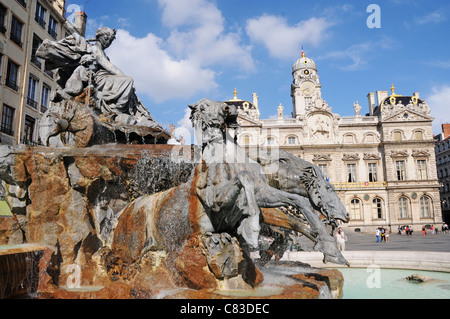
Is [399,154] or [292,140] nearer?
[399,154]

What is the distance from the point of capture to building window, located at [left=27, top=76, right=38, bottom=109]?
22.4m

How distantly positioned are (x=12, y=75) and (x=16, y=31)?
3.00 metres

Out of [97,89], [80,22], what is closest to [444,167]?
[80,22]

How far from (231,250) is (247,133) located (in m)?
41.6

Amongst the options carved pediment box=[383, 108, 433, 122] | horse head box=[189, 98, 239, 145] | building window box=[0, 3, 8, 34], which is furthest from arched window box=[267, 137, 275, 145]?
horse head box=[189, 98, 239, 145]

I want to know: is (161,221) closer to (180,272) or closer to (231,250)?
(180,272)

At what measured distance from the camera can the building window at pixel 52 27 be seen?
25.2 meters

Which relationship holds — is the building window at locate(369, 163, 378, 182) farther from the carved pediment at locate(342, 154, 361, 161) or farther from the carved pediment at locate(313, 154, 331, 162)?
the carved pediment at locate(313, 154, 331, 162)

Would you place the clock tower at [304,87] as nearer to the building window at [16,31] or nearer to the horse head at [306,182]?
the building window at [16,31]

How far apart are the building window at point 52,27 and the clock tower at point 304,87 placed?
34.3 metres

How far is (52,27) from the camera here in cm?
2570

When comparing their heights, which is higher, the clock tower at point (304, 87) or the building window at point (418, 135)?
the clock tower at point (304, 87)

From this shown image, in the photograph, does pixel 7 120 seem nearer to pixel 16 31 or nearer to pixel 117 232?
pixel 16 31

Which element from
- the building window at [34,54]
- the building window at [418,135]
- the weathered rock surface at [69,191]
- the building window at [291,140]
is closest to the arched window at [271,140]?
the building window at [291,140]
